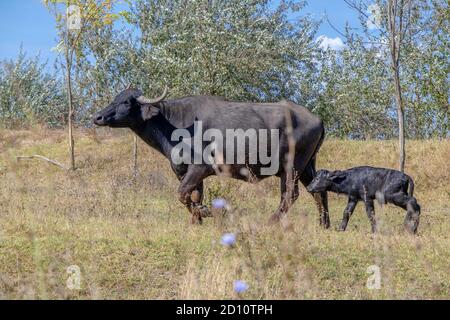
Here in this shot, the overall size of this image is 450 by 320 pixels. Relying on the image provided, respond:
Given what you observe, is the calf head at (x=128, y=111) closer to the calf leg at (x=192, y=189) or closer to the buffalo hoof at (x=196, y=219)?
the calf leg at (x=192, y=189)

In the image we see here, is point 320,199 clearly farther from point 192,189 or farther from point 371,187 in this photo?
point 192,189

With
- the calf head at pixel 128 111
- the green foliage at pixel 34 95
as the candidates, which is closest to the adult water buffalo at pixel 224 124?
the calf head at pixel 128 111

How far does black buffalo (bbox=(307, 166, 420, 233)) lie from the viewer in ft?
32.8

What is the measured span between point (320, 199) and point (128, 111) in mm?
3580

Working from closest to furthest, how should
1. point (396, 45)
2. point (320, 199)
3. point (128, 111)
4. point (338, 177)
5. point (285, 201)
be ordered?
point (285, 201)
point (128, 111)
point (338, 177)
point (320, 199)
point (396, 45)

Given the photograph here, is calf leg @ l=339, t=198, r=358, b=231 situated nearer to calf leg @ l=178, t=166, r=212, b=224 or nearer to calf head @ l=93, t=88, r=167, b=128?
calf leg @ l=178, t=166, r=212, b=224

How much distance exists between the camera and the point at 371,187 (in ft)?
34.2

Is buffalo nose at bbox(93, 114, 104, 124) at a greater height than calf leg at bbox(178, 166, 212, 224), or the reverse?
buffalo nose at bbox(93, 114, 104, 124)

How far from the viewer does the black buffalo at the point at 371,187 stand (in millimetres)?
10000

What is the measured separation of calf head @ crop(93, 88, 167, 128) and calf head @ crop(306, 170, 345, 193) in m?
2.94

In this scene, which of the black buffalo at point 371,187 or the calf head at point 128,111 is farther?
the calf head at point 128,111

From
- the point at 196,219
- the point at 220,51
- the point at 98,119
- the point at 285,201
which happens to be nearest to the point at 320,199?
the point at 285,201

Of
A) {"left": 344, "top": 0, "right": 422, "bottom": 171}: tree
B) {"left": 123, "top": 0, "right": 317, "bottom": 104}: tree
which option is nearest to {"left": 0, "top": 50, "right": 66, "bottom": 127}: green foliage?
{"left": 123, "top": 0, "right": 317, "bottom": 104}: tree

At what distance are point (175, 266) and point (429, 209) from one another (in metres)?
9.27
